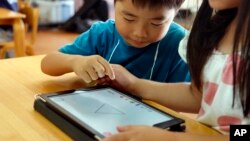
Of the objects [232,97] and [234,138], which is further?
[232,97]

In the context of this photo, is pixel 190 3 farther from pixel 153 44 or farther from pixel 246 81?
pixel 246 81

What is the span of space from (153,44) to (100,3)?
9.71 ft

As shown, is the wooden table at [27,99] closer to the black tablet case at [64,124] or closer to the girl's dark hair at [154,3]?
the black tablet case at [64,124]

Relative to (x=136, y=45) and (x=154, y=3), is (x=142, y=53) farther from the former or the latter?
(x=154, y=3)

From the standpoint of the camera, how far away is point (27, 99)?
72 centimetres

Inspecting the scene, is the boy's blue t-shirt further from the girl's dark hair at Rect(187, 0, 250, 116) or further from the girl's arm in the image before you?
the girl's arm

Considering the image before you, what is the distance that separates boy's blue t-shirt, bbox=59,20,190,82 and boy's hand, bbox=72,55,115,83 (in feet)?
0.65

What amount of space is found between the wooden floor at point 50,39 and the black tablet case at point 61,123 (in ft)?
8.45

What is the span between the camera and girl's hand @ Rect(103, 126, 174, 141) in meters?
0.52

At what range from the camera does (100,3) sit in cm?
384

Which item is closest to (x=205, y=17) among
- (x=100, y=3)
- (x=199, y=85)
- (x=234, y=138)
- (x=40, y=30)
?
(x=199, y=85)

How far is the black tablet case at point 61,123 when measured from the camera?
0.54 metres

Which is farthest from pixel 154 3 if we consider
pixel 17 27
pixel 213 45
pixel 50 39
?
pixel 50 39

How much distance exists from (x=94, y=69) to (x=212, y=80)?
0.24 m
